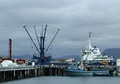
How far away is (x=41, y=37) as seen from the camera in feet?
410

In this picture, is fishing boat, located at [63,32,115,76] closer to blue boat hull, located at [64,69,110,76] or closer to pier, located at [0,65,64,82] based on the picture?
blue boat hull, located at [64,69,110,76]

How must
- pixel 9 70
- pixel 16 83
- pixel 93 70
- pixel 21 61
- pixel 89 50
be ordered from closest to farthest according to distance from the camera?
pixel 16 83
pixel 9 70
pixel 93 70
pixel 21 61
pixel 89 50

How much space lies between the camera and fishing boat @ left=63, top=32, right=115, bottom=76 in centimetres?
9284

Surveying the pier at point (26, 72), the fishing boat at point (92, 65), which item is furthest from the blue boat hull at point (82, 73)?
the pier at point (26, 72)

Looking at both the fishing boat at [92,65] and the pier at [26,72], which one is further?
the fishing boat at [92,65]

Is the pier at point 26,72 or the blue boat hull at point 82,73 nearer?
the pier at point 26,72

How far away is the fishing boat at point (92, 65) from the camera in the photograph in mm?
92844

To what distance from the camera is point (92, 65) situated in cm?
10712

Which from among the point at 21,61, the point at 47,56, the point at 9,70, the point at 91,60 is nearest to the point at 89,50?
the point at 91,60

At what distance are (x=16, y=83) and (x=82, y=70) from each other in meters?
30.5

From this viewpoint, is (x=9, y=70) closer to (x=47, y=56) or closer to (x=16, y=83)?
(x=16, y=83)

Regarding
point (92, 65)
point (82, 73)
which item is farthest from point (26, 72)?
point (92, 65)

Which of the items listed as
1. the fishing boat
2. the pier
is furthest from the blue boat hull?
the pier

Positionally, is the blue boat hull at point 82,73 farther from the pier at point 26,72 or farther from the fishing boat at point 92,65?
the pier at point 26,72
